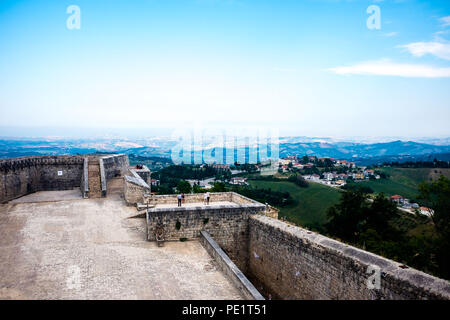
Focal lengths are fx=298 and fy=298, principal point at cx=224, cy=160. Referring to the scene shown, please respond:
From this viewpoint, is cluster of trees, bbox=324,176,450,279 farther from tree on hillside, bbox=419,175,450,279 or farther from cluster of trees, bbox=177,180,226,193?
cluster of trees, bbox=177,180,226,193

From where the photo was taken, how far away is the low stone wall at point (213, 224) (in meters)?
11.0

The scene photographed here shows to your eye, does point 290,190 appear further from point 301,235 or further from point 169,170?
point 301,235

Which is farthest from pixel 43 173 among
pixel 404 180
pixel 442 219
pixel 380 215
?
pixel 404 180

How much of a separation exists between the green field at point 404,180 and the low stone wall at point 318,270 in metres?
55.9

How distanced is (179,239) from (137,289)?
157 inches

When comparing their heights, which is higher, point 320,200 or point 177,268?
point 177,268

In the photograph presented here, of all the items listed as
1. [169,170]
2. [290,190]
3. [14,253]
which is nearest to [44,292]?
[14,253]

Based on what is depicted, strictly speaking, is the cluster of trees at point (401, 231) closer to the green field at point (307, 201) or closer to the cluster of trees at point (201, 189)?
the cluster of trees at point (201, 189)

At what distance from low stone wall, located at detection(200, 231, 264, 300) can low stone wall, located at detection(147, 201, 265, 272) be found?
66cm

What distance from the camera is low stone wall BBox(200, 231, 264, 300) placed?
274 inches

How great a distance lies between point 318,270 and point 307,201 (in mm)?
51110

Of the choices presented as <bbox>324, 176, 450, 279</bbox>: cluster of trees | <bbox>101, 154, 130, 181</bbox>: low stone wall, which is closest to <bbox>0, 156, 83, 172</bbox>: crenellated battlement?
<bbox>101, 154, 130, 181</bbox>: low stone wall

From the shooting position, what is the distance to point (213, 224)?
11672 mm

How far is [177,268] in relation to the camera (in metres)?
8.62
